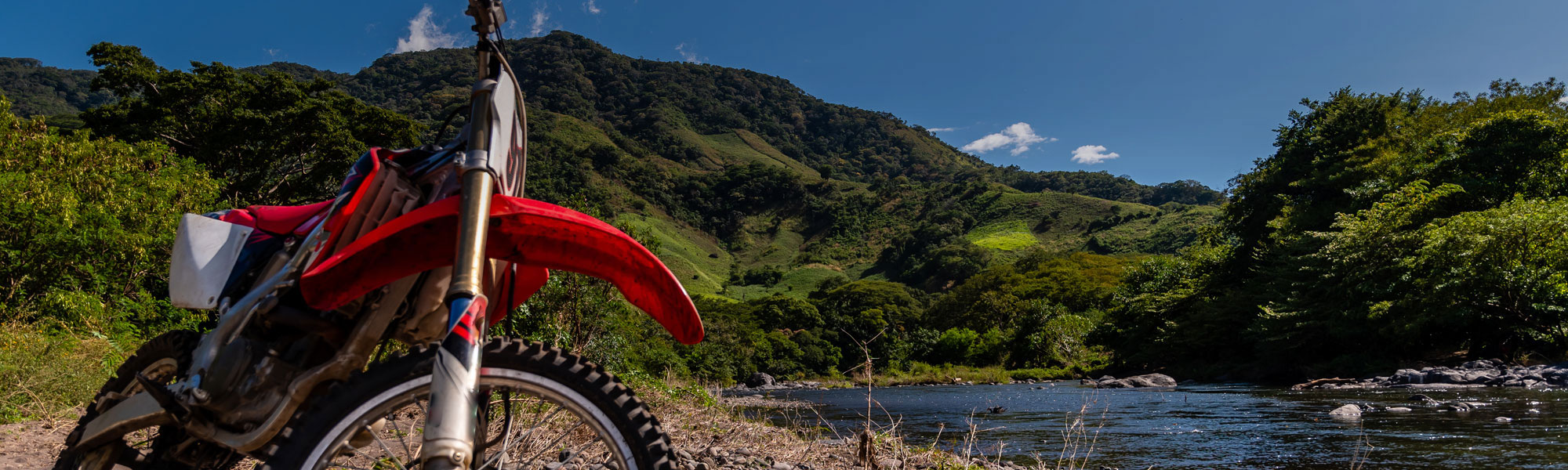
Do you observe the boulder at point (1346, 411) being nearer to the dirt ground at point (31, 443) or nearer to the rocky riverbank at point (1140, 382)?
the dirt ground at point (31, 443)

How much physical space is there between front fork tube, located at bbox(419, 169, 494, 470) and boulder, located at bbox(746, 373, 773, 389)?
45965mm

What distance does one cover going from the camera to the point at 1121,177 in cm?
16050

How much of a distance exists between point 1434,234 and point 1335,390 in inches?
206

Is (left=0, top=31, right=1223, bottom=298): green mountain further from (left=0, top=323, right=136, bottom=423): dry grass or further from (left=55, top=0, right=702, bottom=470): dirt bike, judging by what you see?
(left=55, top=0, right=702, bottom=470): dirt bike

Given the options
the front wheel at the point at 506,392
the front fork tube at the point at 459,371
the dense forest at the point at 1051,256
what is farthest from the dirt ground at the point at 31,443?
the front fork tube at the point at 459,371

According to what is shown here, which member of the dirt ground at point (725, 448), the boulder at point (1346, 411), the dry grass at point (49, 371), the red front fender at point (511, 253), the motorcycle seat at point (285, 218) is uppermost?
the motorcycle seat at point (285, 218)

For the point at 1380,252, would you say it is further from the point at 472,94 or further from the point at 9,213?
the point at 9,213

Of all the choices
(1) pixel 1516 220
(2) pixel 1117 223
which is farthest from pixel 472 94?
(2) pixel 1117 223

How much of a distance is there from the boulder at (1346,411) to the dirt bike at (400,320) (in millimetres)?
12193

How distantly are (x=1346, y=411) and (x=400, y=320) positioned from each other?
12875 mm

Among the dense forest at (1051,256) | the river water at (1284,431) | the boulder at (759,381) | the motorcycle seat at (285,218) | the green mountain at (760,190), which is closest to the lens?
the motorcycle seat at (285,218)

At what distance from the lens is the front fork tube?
1.25 meters

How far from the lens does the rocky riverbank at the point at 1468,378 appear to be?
13.6m

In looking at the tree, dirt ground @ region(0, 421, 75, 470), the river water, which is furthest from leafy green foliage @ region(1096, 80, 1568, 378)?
the tree
